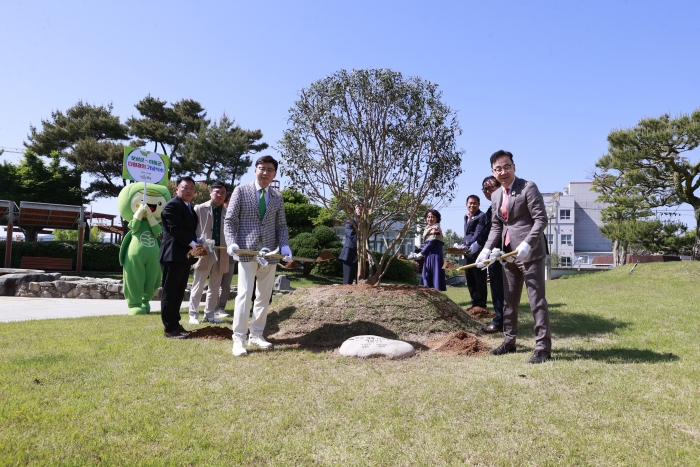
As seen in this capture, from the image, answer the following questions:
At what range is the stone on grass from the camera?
14.4ft

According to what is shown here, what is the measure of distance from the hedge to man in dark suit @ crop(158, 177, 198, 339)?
16452 millimetres

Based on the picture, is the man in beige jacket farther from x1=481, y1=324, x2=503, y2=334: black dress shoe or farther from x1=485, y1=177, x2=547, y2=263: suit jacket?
x1=485, y1=177, x2=547, y2=263: suit jacket

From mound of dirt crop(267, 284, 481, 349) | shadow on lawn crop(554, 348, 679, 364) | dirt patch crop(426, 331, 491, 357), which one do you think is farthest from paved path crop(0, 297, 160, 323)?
shadow on lawn crop(554, 348, 679, 364)

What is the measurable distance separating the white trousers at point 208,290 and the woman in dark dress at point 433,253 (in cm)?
306

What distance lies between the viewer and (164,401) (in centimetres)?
308

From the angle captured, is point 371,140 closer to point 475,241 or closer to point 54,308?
point 475,241

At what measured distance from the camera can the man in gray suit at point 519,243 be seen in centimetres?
439

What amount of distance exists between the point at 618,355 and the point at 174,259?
4577 mm

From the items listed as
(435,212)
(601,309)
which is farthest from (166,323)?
(601,309)

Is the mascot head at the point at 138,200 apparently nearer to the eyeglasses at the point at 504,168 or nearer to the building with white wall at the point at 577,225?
the eyeglasses at the point at 504,168

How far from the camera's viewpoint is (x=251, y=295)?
4.86 metres

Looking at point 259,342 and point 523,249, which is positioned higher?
point 523,249

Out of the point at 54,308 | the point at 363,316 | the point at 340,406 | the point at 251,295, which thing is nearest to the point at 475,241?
the point at 363,316

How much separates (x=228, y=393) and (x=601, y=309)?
6.73 meters
